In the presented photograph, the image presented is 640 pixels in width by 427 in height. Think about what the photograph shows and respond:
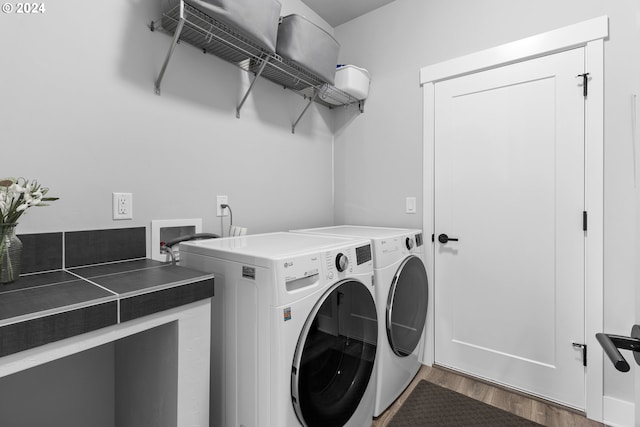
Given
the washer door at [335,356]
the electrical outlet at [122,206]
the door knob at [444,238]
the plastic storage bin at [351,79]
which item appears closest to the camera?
the washer door at [335,356]

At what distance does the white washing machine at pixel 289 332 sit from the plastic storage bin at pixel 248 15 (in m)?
0.99

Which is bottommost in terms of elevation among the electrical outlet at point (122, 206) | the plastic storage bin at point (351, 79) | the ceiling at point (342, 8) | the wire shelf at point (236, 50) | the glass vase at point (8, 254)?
the glass vase at point (8, 254)

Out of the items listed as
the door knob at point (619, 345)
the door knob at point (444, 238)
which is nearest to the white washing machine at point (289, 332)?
the door knob at point (619, 345)

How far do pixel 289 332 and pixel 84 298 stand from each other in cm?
60

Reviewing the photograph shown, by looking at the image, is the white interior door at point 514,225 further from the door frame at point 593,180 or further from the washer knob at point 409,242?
the washer knob at point 409,242

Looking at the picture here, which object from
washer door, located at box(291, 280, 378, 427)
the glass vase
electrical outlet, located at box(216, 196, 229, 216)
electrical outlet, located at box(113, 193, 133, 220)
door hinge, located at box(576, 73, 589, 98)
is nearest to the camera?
the glass vase

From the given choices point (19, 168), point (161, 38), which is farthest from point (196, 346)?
point (161, 38)

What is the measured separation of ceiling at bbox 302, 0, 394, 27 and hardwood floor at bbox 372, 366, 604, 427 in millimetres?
2689

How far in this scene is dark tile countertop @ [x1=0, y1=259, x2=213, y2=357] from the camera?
72 cm

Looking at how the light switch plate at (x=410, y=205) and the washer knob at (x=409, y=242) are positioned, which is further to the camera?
the light switch plate at (x=410, y=205)

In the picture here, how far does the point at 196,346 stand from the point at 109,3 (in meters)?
1.47

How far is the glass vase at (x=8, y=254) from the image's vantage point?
976 millimetres

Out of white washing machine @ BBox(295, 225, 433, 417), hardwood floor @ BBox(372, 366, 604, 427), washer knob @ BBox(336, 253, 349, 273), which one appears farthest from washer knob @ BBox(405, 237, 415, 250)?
hardwood floor @ BBox(372, 366, 604, 427)

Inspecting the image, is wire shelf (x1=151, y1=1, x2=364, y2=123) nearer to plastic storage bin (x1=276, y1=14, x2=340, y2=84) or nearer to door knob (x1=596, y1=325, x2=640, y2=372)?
plastic storage bin (x1=276, y1=14, x2=340, y2=84)
